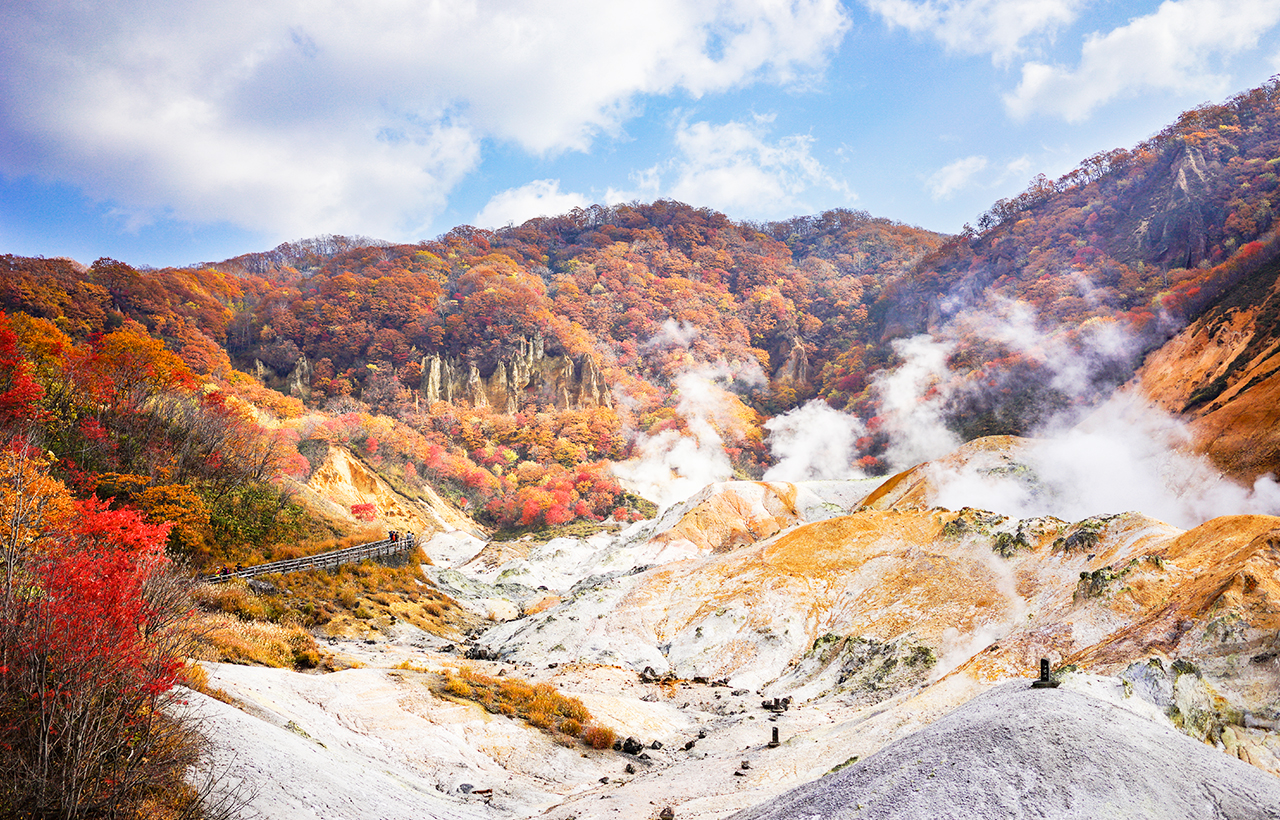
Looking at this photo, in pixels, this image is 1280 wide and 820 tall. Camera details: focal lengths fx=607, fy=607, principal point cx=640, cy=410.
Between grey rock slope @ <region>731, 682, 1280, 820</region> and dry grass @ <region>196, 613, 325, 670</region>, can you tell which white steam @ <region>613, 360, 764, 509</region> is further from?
grey rock slope @ <region>731, 682, 1280, 820</region>

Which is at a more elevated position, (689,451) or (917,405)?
(917,405)

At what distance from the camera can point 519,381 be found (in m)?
71.2

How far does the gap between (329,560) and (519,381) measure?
4720cm

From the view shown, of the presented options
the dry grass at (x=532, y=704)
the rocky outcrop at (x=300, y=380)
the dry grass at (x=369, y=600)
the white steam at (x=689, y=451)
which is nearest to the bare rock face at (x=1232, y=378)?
the dry grass at (x=532, y=704)

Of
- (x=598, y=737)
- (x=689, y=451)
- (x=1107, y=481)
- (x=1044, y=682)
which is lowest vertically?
(x=598, y=737)

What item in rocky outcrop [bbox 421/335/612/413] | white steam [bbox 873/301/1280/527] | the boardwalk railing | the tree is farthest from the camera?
rocky outcrop [bbox 421/335/612/413]

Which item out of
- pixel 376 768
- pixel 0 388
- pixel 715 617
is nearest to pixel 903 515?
pixel 715 617

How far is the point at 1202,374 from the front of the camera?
35906mm

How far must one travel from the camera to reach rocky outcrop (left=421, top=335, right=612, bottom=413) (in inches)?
2697

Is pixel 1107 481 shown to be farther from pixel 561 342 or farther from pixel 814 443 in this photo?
pixel 561 342

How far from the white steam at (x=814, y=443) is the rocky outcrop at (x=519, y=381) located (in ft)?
71.2

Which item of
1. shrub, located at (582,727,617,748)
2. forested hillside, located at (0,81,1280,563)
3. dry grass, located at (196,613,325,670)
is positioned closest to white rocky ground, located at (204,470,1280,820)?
shrub, located at (582,727,617,748)

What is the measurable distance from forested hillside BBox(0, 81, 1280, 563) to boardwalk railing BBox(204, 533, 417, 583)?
244 centimetres

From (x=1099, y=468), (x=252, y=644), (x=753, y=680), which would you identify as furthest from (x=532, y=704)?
(x=1099, y=468)
